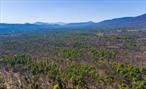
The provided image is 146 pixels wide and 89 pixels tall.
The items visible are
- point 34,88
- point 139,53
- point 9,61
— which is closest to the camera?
point 34,88

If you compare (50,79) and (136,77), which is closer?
(136,77)

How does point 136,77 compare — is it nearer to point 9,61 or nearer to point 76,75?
point 76,75

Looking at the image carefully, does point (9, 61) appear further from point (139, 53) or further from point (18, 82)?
point (139, 53)

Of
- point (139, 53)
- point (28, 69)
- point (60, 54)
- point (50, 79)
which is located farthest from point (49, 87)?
point (139, 53)

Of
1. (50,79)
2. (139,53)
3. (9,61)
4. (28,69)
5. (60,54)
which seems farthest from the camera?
(139,53)

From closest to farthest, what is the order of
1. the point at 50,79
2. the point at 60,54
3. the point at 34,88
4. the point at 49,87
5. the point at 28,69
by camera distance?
the point at 34,88, the point at 49,87, the point at 50,79, the point at 28,69, the point at 60,54

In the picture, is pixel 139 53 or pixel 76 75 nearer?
pixel 76 75

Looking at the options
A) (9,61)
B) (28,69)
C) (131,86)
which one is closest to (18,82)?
(28,69)

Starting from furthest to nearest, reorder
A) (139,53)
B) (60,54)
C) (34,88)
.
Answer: (139,53)
(60,54)
(34,88)

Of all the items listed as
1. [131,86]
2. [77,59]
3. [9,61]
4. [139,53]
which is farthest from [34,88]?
[139,53]
